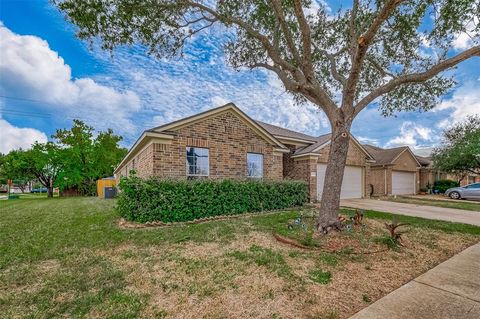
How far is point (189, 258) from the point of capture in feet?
14.6

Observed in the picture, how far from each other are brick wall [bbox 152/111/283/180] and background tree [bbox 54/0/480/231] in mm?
2783

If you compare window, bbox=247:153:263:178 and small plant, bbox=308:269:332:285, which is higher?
window, bbox=247:153:263:178

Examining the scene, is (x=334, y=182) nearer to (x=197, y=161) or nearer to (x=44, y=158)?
(x=197, y=161)

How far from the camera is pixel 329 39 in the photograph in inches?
352

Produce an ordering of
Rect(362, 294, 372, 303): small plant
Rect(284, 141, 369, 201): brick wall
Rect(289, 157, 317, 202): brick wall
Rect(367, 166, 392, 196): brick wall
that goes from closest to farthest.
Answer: Rect(362, 294, 372, 303): small plant → Rect(289, 157, 317, 202): brick wall → Rect(284, 141, 369, 201): brick wall → Rect(367, 166, 392, 196): brick wall

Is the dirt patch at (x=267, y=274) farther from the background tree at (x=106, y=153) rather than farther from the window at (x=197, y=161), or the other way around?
the background tree at (x=106, y=153)

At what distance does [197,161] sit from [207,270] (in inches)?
263

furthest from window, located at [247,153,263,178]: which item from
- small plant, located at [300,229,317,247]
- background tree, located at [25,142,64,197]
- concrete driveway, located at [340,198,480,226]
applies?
background tree, located at [25,142,64,197]

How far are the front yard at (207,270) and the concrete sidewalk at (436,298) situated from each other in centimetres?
15

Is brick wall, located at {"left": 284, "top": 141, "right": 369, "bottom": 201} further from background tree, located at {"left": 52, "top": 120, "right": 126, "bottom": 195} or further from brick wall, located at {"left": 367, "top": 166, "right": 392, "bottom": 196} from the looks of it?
background tree, located at {"left": 52, "top": 120, "right": 126, "bottom": 195}

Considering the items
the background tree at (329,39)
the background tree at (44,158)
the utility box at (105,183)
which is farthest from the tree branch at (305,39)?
the background tree at (44,158)

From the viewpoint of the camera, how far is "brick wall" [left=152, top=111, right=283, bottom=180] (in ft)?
30.8

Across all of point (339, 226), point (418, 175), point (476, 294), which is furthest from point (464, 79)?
point (418, 175)

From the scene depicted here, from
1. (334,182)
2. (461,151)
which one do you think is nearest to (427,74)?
(334,182)
